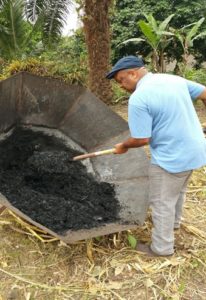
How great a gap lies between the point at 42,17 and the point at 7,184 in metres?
7.83

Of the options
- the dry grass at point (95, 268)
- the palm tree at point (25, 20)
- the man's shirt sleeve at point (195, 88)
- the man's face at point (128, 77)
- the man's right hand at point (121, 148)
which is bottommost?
the dry grass at point (95, 268)

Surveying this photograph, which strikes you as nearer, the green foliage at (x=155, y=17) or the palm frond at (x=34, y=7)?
the green foliage at (x=155, y=17)

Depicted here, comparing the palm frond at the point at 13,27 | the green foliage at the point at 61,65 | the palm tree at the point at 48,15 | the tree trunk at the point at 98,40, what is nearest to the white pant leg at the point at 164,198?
the tree trunk at the point at 98,40

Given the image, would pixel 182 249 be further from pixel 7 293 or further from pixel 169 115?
pixel 7 293

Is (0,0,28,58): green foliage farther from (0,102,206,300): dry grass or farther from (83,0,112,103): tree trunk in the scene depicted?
(0,102,206,300): dry grass

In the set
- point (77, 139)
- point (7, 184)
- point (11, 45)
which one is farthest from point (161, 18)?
point (7, 184)

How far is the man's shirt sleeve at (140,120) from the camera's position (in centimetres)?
244

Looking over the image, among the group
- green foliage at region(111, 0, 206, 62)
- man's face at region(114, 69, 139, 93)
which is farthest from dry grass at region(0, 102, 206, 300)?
green foliage at region(111, 0, 206, 62)

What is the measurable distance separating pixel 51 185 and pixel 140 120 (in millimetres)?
1381

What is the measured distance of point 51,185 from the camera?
3.53 m

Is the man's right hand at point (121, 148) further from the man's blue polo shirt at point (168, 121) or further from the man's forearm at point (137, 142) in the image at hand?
the man's blue polo shirt at point (168, 121)

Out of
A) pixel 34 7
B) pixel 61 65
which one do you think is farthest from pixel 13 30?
pixel 61 65

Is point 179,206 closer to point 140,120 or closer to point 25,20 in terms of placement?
Result: point 140,120

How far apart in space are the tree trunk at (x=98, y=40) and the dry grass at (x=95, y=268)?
4396 mm
